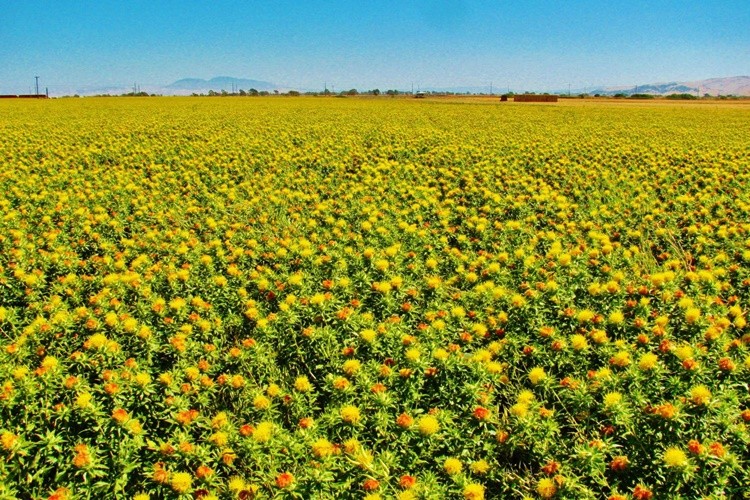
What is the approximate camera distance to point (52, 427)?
2971 millimetres

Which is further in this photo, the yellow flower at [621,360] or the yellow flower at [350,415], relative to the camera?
the yellow flower at [621,360]

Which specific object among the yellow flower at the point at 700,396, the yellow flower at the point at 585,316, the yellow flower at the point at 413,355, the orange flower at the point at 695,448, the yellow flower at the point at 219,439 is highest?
the yellow flower at the point at 585,316

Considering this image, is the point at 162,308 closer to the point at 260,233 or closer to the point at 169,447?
the point at 169,447

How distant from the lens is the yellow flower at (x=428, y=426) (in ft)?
8.98

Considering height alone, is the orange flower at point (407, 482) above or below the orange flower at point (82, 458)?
below

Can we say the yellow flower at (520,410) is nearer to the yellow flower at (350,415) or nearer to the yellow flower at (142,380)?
the yellow flower at (350,415)

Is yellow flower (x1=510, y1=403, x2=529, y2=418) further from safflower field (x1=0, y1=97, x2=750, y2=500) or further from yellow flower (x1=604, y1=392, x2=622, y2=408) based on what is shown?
yellow flower (x1=604, y1=392, x2=622, y2=408)

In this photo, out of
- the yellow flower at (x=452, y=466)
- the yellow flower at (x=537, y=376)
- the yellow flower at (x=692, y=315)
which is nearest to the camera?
the yellow flower at (x=452, y=466)

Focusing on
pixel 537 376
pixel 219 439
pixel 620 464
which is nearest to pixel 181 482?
pixel 219 439

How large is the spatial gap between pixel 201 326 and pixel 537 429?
254 cm

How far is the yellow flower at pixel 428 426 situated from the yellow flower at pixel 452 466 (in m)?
0.18

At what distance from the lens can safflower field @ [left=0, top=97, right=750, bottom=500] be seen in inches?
105

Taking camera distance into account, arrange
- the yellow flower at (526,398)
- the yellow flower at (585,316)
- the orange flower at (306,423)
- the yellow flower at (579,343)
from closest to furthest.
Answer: the orange flower at (306,423), the yellow flower at (526,398), the yellow flower at (579,343), the yellow flower at (585,316)

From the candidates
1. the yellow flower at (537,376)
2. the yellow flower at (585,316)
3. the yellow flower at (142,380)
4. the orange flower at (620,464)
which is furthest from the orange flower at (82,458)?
the yellow flower at (585,316)
